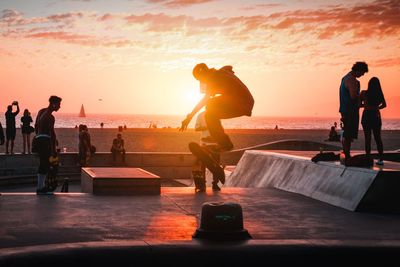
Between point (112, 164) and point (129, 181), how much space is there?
13777 mm

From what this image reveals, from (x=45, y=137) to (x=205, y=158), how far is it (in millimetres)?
2811

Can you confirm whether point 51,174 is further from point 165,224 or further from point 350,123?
point 350,123

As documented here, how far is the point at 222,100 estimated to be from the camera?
25.6 ft

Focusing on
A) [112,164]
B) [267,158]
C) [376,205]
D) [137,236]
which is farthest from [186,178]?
[137,236]

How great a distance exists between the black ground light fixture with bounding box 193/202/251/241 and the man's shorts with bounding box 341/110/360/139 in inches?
168

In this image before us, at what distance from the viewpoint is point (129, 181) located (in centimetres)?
1188

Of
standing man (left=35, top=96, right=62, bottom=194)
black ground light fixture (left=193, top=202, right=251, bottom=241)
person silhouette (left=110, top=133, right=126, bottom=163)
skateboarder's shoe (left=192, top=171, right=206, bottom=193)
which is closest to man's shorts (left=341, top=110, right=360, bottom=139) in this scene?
skateboarder's shoe (left=192, top=171, right=206, bottom=193)

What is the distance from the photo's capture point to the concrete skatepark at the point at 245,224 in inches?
245

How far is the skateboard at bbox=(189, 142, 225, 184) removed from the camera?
37.8 feet

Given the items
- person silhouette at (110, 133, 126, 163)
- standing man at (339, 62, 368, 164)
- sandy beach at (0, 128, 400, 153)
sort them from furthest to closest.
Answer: sandy beach at (0, 128, 400, 153)
person silhouette at (110, 133, 126, 163)
standing man at (339, 62, 368, 164)

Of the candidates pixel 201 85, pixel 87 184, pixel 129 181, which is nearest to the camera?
pixel 201 85

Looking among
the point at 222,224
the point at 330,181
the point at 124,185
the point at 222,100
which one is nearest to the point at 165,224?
the point at 222,224

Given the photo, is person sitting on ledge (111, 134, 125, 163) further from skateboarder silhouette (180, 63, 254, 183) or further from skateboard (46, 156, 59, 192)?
skateboarder silhouette (180, 63, 254, 183)

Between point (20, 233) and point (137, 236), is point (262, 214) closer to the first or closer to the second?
point (137, 236)
